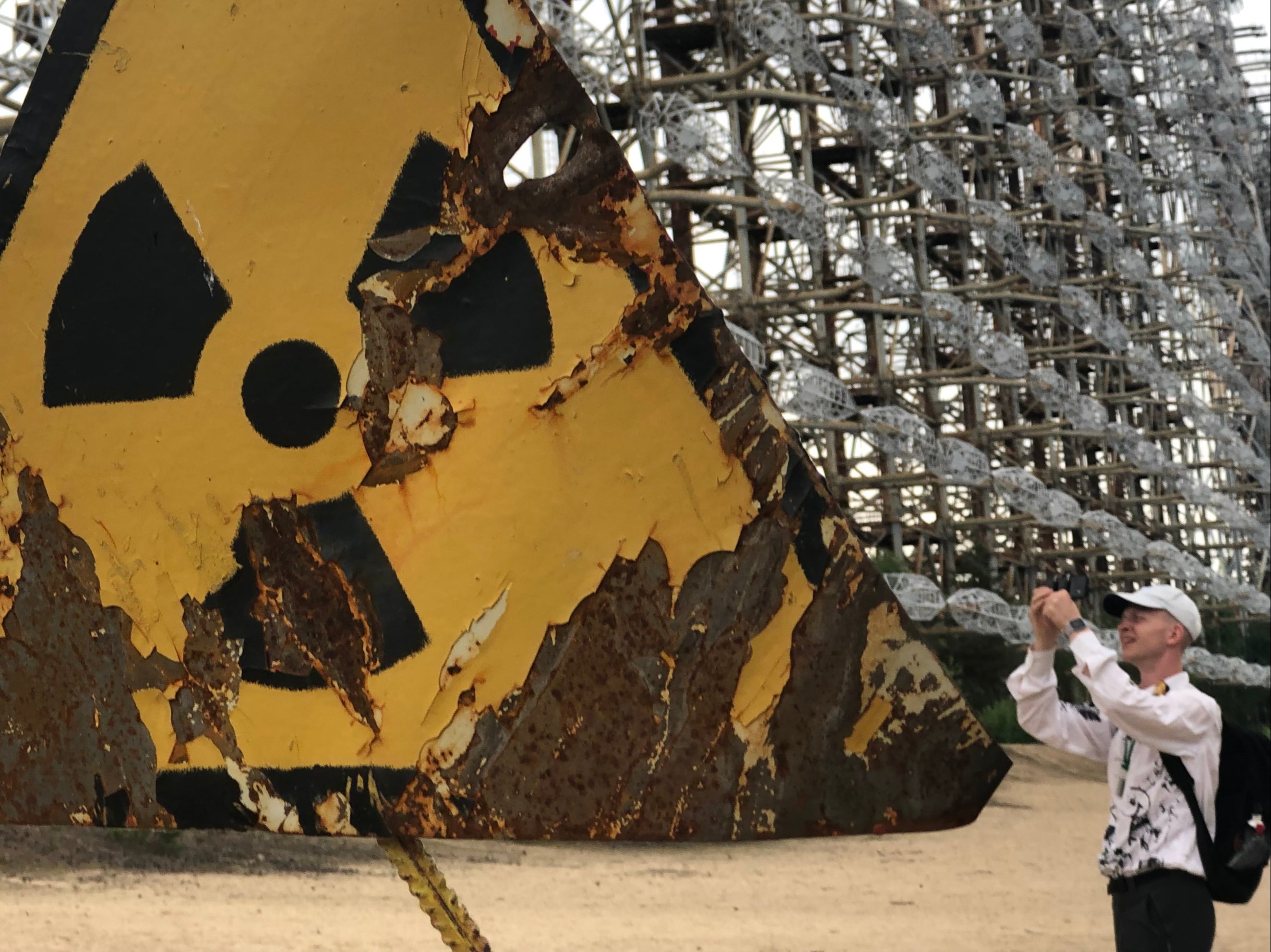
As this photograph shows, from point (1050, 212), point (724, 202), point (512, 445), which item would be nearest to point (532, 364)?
point (512, 445)

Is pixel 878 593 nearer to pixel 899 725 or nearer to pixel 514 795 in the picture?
pixel 899 725

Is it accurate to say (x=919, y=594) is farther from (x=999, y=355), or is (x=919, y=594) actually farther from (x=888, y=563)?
(x=999, y=355)

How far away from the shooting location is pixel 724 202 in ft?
56.3

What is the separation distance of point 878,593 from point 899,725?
177mm

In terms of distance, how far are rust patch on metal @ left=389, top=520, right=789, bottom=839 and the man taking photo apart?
77 cm

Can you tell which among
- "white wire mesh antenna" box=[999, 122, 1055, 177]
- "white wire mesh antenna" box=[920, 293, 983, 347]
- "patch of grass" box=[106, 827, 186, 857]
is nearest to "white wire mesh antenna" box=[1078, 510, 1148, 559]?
"white wire mesh antenna" box=[920, 293, 983, 347]

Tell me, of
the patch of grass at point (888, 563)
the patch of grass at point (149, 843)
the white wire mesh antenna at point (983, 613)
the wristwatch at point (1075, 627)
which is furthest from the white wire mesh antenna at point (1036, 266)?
the wristwatch at point (1075, 627)

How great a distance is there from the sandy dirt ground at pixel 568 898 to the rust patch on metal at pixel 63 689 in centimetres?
691

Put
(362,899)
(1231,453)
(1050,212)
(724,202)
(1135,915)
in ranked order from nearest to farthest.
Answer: (1135,915)
(362,899)
(724,202)
(1231,453)
(1050,212)

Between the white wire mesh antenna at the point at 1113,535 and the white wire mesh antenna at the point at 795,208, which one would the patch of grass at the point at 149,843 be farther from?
the white wire mesh antenna at the point at 1113,535

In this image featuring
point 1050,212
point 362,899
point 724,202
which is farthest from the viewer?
point 1050,212

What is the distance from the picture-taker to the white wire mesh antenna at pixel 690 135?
52.7 ft

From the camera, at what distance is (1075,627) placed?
2791 millimetres

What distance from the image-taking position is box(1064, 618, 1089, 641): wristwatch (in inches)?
109
